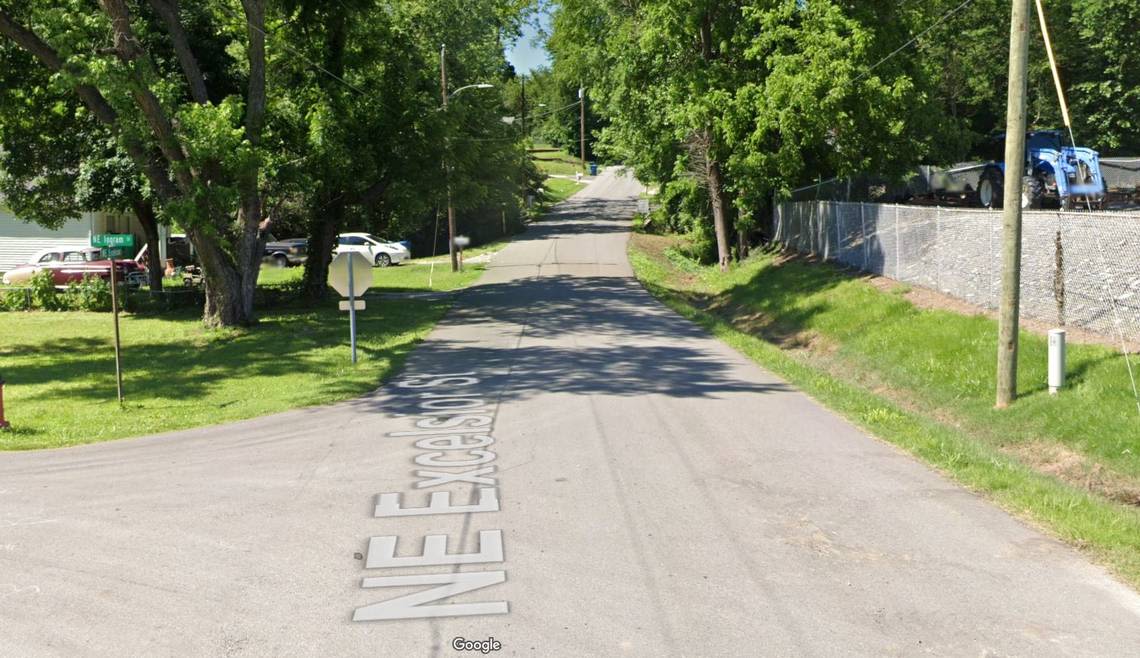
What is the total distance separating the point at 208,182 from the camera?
22.9 m

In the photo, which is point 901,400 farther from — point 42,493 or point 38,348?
point 38,348

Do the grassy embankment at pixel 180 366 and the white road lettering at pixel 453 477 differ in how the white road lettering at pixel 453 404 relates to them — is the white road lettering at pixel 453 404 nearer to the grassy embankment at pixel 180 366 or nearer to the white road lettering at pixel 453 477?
the grassy embankment at pixel 180 366

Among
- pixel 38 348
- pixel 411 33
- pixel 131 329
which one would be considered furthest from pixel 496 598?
pixel 411 33

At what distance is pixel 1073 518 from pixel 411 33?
2815 centimetres

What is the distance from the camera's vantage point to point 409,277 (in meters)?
40.8

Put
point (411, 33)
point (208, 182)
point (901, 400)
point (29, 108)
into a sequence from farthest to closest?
point (411, 33) < point (29, 108) < point (208, 182) < point (901, 400)

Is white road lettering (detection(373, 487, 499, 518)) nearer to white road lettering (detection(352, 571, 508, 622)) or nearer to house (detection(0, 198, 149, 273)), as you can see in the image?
white road lettering (detection(352, 571, 508, 622))

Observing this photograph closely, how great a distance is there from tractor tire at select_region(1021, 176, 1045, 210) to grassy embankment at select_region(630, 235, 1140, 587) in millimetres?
4482

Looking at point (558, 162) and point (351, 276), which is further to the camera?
point (558, 162)

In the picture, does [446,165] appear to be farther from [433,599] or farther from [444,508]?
[433,599]

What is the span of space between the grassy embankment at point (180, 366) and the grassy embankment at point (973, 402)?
23.8 ft

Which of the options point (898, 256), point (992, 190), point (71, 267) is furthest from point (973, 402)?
point (71, 267)

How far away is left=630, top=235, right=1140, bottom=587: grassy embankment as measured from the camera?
29.2 ft

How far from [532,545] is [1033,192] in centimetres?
2172
